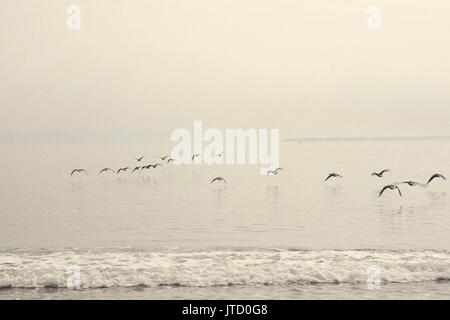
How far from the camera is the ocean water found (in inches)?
651

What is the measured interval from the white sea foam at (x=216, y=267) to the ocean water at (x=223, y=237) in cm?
5

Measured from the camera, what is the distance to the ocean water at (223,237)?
54.3 ft

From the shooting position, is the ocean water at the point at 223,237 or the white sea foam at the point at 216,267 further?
the white sea foam at the point at 216,267

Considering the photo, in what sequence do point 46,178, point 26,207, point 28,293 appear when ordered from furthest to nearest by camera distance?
point 46,178 → point 26,207 → point 28,293

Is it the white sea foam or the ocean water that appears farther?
the white sea foam

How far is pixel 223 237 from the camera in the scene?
27703 millimetres

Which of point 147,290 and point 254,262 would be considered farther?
point 254,262

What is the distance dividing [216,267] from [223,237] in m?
8.71

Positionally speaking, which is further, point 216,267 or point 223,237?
point 223,237

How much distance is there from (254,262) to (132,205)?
2329 centimetres

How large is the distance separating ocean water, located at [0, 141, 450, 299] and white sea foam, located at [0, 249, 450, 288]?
1.8 inches
